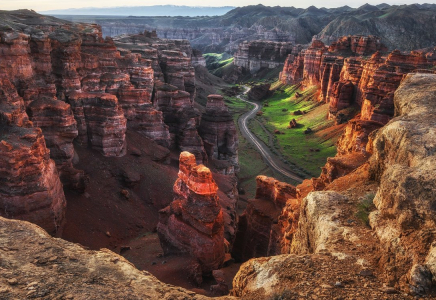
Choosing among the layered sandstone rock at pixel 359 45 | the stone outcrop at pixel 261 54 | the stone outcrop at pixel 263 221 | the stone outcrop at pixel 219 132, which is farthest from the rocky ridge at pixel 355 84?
the stone outcrop at pixel 261 54

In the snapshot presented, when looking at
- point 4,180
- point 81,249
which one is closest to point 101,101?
point 4,180

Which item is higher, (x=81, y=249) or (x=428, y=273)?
(x=428, y=273)

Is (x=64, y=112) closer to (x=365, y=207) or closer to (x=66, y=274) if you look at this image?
(x=66, y=274)

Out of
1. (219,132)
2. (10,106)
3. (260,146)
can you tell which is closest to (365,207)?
(10,106)

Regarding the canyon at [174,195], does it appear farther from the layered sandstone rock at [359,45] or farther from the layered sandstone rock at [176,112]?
the layered sandstone rock at [359,45]

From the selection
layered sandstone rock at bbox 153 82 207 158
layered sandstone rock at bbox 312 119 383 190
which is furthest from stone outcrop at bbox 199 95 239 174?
layered sandstone rock at bbox 312 119 383 190

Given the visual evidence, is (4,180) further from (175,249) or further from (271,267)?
(271,267)

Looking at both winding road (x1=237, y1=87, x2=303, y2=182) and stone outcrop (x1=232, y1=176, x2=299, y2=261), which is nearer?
stone outcrop (x1=232, y1=176, x2=299, y2=261)

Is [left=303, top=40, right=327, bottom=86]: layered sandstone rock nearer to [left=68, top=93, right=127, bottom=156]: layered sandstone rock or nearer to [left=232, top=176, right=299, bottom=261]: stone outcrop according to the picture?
[left=68, top=93, right=127, bottom=156]: layered sandstone rock
